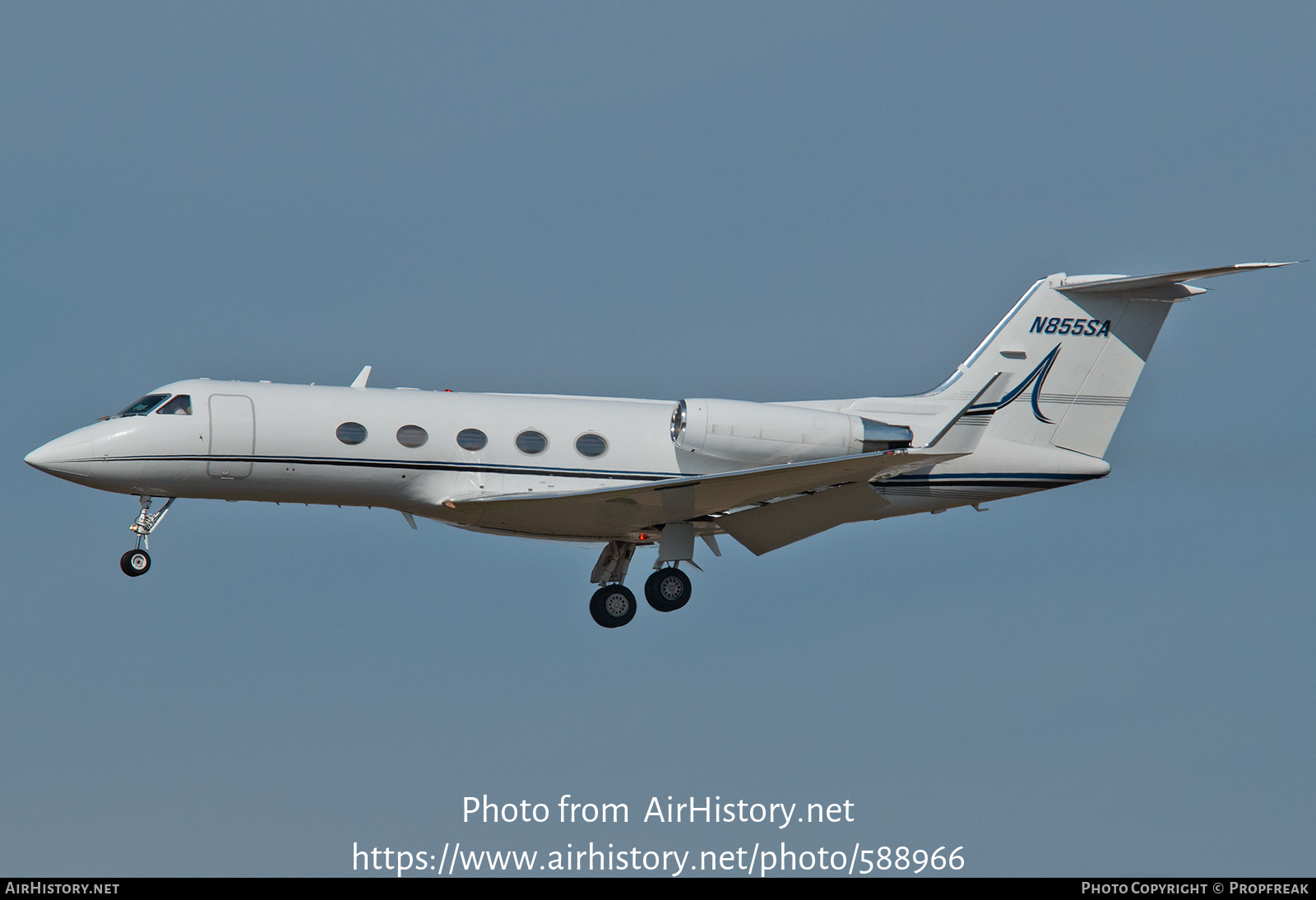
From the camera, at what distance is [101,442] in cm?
2042

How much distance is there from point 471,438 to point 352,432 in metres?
1.69

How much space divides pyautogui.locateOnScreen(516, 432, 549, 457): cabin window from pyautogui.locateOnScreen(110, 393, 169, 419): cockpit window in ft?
16.8

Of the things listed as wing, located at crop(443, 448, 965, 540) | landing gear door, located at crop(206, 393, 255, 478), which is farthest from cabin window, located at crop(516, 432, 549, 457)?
landing gear door, located at crop(206, 393, 255, 478)

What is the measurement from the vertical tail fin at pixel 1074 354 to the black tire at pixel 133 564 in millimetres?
13033

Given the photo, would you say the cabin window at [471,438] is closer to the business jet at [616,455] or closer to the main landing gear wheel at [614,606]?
the business jet at [616,455]

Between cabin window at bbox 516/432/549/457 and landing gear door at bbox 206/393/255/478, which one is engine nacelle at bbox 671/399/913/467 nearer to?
cabin window at bbox 516/432/549/457

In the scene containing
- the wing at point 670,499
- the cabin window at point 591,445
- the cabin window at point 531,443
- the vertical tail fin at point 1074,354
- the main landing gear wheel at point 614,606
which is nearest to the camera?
the wing at point 670,499

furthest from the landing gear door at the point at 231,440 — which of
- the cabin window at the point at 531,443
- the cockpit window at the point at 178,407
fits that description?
the cabin window at the point at 531,443

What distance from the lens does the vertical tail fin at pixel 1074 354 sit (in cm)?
2289

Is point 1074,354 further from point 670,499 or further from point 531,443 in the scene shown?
point 531,443

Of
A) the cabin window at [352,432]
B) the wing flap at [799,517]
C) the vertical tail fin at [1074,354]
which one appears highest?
the vertical tail fin at [1074,354]

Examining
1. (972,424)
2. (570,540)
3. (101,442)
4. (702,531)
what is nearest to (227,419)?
(101,442)

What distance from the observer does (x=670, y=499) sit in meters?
20.6

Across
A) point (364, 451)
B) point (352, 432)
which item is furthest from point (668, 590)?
point (352, 432)
